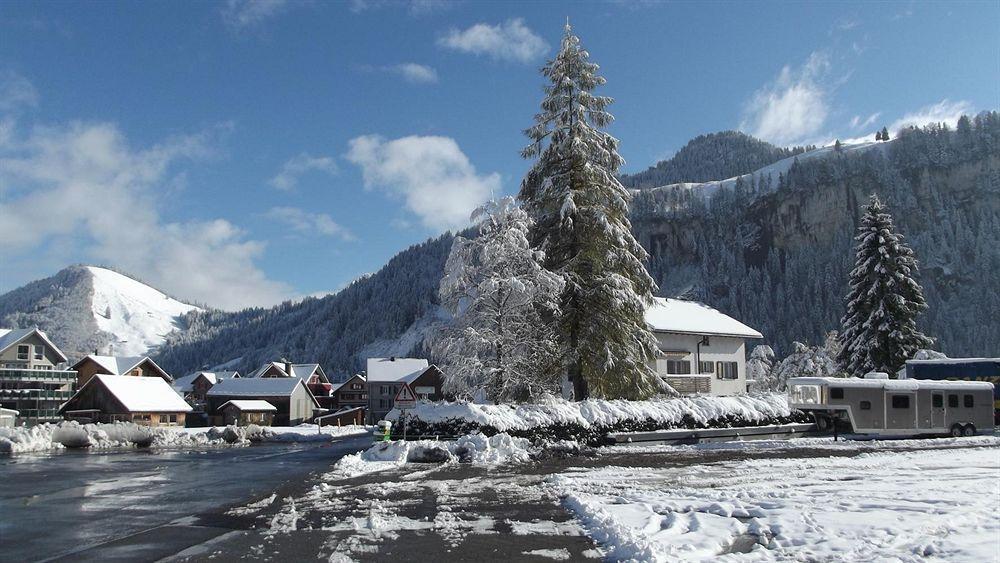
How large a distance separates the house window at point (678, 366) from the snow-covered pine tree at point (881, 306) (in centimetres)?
1285

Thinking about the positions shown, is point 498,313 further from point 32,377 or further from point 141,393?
point 32,377

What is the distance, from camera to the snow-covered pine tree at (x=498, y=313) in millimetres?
28266

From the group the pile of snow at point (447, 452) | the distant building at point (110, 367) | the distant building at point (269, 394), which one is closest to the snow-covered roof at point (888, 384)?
the pile of snow at point (447, 452)

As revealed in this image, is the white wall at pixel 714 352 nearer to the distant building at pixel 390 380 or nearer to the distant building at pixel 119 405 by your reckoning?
the distant building at pixel 119 405

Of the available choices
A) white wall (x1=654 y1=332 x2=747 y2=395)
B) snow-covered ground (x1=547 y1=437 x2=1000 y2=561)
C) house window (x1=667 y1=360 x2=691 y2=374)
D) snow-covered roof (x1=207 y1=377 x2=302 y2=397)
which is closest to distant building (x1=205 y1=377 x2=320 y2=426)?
snow-covered roof (x1=207 y1=377 x2=302 y2=397)

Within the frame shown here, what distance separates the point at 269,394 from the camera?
277ft

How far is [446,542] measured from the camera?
33.6 ft

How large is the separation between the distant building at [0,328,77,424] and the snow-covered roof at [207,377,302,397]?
1728cm

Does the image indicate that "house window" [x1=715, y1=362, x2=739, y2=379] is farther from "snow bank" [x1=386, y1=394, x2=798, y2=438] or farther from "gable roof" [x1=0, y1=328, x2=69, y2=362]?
"gable roof" [x1=0, y1=328, x2=69, y2=362]

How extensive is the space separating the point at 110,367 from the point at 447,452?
7069 cm

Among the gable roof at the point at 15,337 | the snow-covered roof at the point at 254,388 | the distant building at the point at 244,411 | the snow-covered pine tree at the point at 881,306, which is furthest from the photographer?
the snow-covered roof at the point at 254,388

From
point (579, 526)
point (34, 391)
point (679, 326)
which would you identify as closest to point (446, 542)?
point (579, 526)

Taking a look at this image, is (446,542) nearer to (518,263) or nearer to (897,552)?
(897,552)

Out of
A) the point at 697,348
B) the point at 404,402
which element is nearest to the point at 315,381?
the point at 697,348
